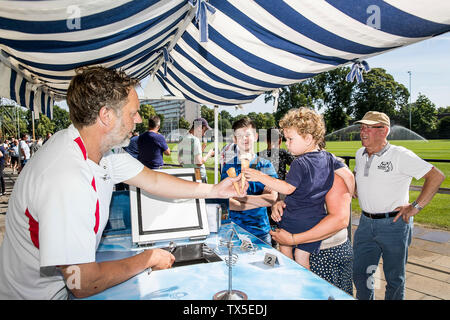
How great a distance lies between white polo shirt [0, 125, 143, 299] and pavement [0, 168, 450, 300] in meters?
3.35

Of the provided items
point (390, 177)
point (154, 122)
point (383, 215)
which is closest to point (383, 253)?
point (383, 215)

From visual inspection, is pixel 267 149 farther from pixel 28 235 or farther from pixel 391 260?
pixel 28 235

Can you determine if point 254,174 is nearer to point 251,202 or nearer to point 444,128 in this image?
point 251,202

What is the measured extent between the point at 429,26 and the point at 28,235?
9.14 feet

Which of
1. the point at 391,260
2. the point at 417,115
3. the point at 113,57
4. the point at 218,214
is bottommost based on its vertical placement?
the point at 391,260

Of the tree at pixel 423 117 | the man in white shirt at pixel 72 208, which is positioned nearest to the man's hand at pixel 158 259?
the man in white shirt at pixel 72 208

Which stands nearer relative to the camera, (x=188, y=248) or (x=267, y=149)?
(x=188, y=248)

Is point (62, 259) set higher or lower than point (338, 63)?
lower

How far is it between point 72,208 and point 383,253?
2998mm

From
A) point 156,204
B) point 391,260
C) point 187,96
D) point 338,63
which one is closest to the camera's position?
point 156,204

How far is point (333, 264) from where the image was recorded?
6.91 ft

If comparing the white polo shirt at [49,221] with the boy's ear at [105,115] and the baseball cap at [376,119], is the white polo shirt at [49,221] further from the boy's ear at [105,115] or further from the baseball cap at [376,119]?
the baseball cap at [376,119]

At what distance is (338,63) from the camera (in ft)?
10.1

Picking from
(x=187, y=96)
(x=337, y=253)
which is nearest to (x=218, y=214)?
(x=337, y=253)
